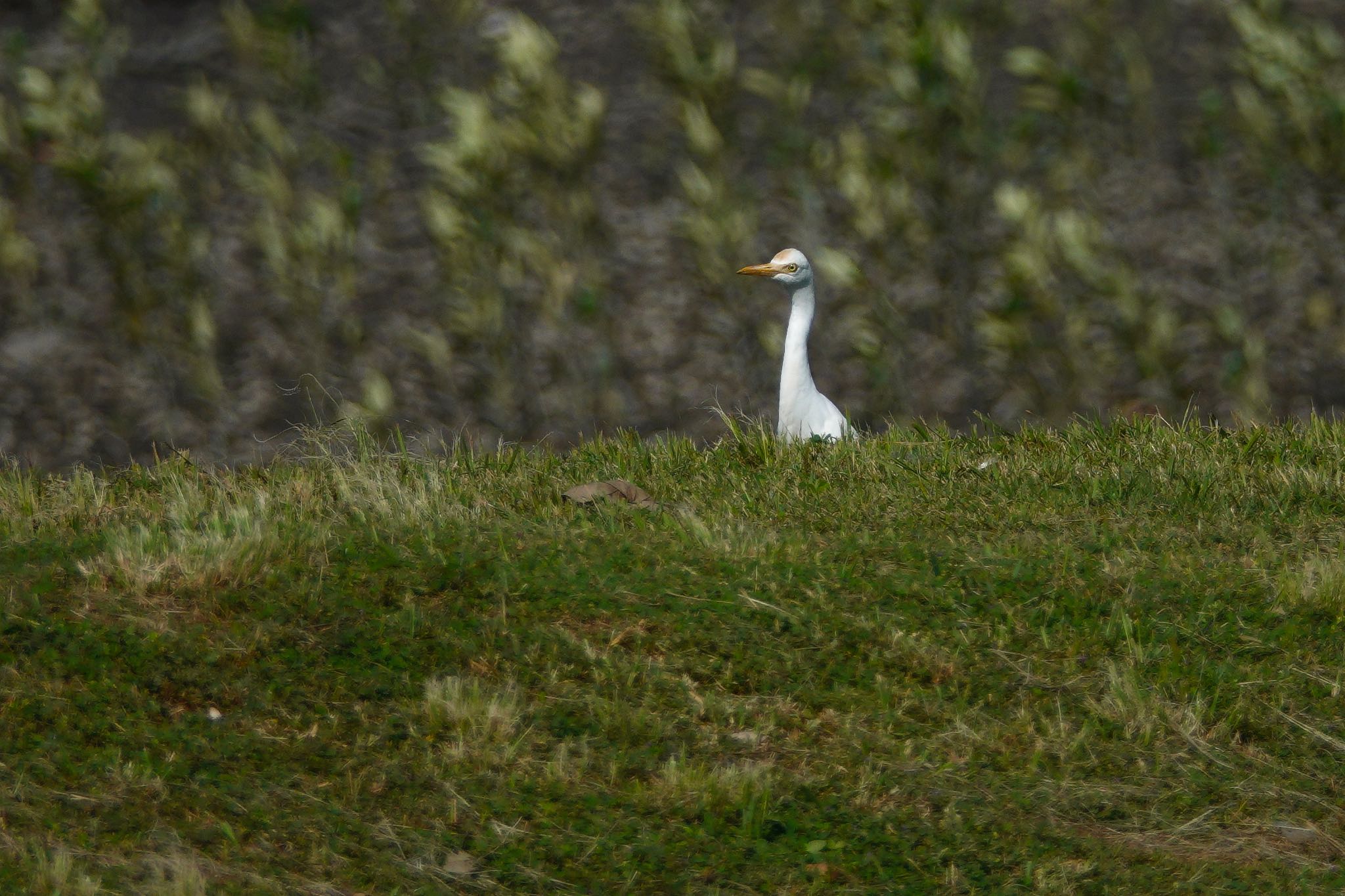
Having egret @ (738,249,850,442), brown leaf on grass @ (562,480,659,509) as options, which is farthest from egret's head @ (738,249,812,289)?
brown leaf on grass @ (562,480,659,509)

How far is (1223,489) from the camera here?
689 cm

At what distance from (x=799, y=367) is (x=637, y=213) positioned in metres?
1.76

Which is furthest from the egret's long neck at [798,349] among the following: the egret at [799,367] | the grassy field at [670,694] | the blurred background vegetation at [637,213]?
the grassy field at [670,694]

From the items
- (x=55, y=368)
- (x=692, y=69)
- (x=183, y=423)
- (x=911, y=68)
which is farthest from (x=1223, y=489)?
(x=55, y=368)

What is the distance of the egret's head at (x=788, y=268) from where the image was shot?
28.9 ft

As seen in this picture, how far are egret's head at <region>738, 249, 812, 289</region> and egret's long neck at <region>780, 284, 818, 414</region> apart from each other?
8 centimetres

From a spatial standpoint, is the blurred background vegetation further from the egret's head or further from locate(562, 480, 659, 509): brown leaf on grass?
locate(562, 480, 659, 509): brown leaf on grass

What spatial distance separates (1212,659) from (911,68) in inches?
215

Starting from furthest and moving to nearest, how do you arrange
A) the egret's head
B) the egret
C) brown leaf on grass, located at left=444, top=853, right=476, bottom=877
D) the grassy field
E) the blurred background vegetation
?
the blurred background vegetation, the egret's head, the egret, the grassy field, brown leaf on grass, located at left=444, top=853, right=476, bottom=877

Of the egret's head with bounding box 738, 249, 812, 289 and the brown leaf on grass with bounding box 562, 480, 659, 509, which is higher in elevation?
the egret's head with bounding box 738, 249, 812, 289

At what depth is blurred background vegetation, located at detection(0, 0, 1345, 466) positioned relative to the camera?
31.2 feet

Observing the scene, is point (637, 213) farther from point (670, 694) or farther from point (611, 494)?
point (670, 694)

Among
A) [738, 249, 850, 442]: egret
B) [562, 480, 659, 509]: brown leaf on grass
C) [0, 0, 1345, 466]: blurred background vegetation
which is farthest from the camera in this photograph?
[0, 0, 1345, 466]: blurred background vegetation

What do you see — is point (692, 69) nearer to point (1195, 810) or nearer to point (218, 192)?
point (218, 192)
